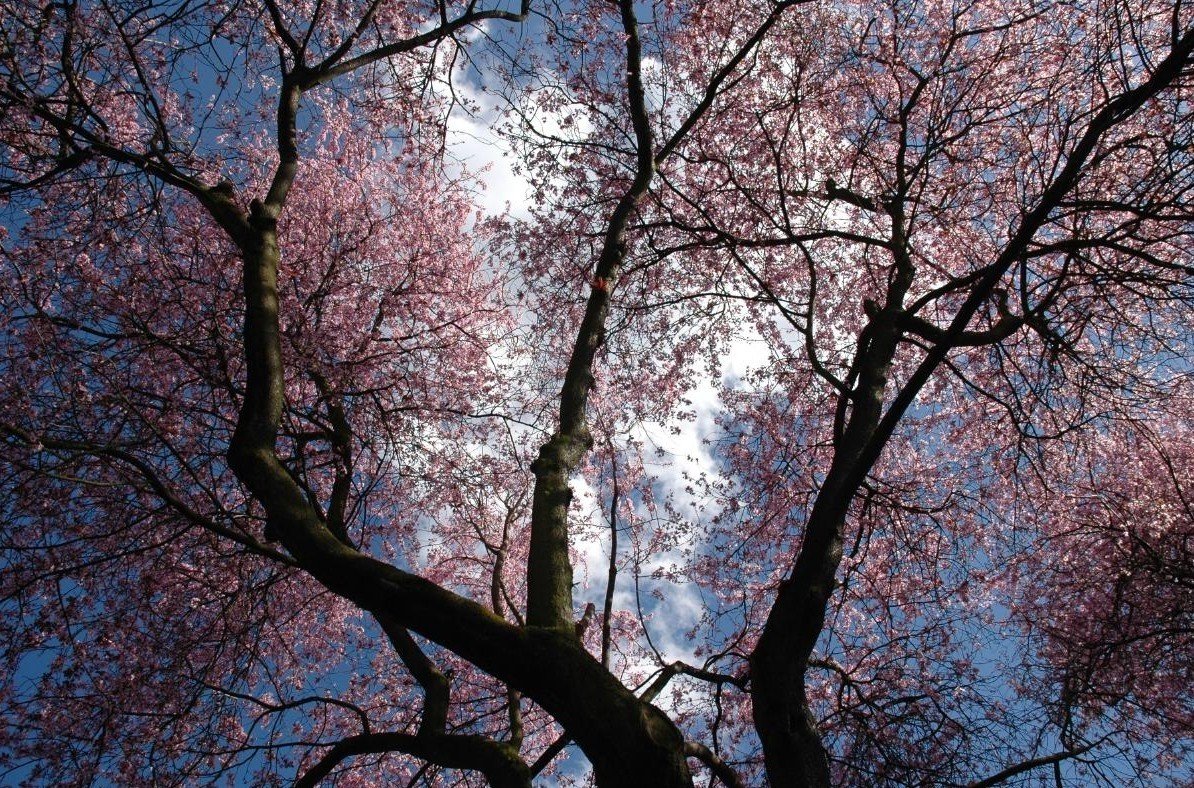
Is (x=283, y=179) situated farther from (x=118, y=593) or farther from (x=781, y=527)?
(x=781, y=527)

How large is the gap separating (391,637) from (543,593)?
2.11m

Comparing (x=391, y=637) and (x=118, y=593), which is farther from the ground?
(x=118, y=593)

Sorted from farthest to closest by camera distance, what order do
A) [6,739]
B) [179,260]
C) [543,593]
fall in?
1. [179,260]
2. [6,739]
3. [543,593]

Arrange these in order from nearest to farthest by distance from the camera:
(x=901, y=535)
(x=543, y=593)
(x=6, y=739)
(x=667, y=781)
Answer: (x=667, y=781) → (x=543, y=593) → (x=901, y=535) → (x=6, y=739)

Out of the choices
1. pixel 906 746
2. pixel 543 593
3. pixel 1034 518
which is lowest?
pixel 906 746

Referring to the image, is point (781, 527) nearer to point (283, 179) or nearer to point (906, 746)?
point (906, 746)

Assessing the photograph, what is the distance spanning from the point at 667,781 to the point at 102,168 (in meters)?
6.22

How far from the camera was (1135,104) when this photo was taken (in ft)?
8.98

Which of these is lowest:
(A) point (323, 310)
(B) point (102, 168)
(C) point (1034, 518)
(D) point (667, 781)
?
(D) point (667, 781)

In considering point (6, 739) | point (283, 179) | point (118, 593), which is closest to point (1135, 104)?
point (283, 179)

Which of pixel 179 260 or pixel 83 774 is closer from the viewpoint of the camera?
pixel 83 774

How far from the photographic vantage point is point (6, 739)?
24.6 feet

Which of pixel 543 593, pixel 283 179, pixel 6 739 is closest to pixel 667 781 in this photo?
pixel 543 593

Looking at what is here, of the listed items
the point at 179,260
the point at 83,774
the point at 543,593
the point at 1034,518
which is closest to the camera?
the point at 543,593
